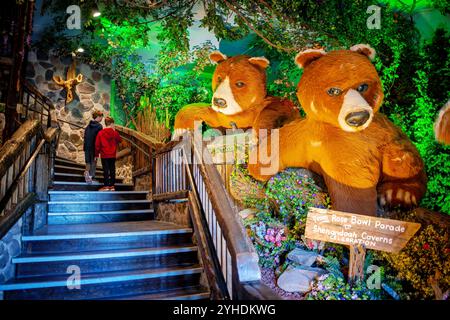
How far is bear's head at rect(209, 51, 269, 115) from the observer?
6.56 m

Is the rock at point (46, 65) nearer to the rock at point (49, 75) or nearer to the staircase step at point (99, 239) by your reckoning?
the rock at point (49, 75)

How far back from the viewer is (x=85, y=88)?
36.0ft

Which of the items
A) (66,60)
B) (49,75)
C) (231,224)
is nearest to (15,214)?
(231,224)

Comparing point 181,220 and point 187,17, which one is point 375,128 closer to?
point 181,220

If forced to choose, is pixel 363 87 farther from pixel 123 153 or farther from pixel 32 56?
pixel 32 56

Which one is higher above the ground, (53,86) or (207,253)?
(53,86)

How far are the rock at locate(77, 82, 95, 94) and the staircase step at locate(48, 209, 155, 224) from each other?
7.05m

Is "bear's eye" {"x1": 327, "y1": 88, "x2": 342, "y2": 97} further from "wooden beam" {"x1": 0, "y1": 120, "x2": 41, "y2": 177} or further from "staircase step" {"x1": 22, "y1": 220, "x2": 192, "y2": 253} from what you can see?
"wooden beam" {"x1": 0, "y1": 120, "x2": 41, "y2": 177}

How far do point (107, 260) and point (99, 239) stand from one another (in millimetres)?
381

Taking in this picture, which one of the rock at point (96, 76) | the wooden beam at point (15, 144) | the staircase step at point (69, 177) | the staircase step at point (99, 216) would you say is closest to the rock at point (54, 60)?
the rock at point (96, 76)

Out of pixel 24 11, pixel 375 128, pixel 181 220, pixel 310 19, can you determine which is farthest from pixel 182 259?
pixel 24 11

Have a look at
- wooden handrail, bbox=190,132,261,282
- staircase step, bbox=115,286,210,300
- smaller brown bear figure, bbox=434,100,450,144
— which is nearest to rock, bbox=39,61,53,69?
wooden handrail, bbox=190,132,261,282

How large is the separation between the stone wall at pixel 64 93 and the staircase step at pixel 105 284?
26.4ft

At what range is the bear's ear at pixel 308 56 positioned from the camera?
17.1ft
